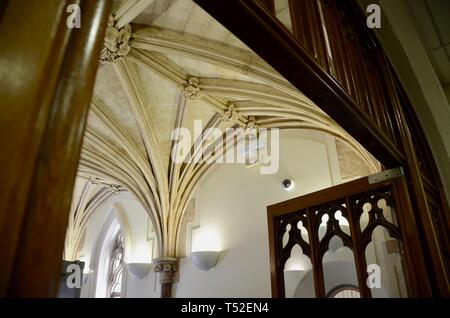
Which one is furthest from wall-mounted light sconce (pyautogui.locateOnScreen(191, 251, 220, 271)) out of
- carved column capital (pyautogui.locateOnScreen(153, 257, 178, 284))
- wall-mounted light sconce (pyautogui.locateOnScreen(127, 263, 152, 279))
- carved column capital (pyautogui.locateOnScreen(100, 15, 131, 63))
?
carved column capital (pyautogui.locateOnScreen(100, 15, 131, 63))

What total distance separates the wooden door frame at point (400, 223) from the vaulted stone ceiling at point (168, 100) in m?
2.80

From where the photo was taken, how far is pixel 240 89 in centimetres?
582

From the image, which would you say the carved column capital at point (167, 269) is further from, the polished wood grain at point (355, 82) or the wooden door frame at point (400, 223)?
the polished wood grain at point (355, 82)

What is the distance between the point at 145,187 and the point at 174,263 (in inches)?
65.8

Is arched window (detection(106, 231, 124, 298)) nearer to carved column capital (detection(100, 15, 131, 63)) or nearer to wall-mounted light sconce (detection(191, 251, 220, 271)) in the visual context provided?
wall-mounted light sconce (detection(191, 251, 220, 271))

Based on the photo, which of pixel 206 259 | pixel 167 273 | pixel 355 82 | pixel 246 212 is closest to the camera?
pixel 355 82

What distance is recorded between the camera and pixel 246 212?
6.42 metres

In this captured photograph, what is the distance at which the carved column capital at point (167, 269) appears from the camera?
282 inches

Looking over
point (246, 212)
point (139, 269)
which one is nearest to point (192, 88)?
point (246, 212)

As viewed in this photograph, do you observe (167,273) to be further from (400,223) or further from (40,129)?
(40,129)

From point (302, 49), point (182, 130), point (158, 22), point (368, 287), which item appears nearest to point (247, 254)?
point (182, 130)

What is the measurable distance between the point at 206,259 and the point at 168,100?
285 cm

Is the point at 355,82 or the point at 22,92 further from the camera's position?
the point at 355,82
